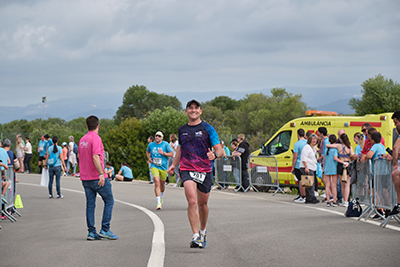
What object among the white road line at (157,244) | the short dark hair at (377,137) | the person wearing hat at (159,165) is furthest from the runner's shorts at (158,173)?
the short dark hair at (377,137)

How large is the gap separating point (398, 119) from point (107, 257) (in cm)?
562

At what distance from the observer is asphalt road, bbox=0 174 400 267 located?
6660 mm

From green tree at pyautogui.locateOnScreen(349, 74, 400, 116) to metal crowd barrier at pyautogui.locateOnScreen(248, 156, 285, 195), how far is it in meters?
40.6

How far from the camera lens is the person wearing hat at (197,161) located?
7586 mm

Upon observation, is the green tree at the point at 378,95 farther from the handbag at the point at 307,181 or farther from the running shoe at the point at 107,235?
the running shoe at the point at 107,235

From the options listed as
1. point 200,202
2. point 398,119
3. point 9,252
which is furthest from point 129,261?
point 398,119

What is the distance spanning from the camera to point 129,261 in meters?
6.59

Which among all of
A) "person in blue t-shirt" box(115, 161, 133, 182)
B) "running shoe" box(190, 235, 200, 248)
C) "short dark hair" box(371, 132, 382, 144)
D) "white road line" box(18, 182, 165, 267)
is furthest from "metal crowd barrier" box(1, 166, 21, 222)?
"person in blue t-shirt" box(115, 161, 133, 182)

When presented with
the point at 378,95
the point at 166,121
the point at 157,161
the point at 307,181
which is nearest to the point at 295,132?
the point at 307,181

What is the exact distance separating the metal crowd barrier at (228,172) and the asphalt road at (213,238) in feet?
17.1

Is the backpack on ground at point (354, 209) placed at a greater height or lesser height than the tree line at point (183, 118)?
lesser

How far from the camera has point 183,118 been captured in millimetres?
41969

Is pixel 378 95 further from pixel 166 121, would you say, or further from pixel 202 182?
pixel 202 182

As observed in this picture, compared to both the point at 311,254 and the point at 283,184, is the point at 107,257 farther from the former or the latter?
the point at 283,184
